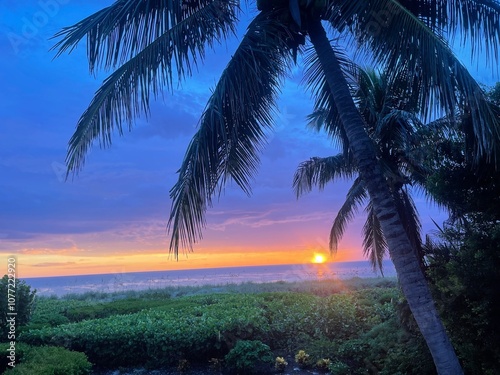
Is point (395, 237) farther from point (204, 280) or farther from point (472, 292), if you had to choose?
point (204, 280)

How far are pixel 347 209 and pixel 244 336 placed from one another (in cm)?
555

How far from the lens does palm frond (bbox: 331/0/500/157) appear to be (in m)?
4.11

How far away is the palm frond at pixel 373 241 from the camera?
38.6ft

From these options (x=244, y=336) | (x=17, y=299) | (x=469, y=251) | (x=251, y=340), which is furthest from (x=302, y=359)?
(x=17, y=299)

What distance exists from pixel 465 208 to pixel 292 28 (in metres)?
3.39

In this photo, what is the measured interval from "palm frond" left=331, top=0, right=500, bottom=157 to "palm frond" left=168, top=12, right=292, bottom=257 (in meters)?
1.05

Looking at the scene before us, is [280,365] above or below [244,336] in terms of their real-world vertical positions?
below

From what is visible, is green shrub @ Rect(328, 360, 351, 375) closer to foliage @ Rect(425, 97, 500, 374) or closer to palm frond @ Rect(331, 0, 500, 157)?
foliage @ Rect(425, 97, 500, 374)

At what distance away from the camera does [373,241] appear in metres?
12.4

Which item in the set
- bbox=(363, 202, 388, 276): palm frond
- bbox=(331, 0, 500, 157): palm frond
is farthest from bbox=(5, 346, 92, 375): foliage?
bbox=(363, 202, 388, 276): palm frond

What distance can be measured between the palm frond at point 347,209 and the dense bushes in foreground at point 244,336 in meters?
3.19

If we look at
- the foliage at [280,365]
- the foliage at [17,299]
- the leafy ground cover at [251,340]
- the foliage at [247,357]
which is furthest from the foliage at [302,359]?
the foliage at [17,299]

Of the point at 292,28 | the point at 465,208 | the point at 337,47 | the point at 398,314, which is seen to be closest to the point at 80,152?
the point at 292,28

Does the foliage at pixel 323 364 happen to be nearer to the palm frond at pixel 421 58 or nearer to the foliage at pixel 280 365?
the foliage at pixel 280 365
